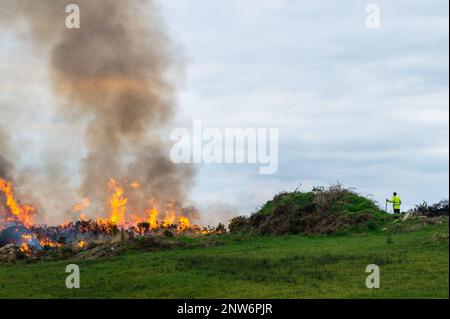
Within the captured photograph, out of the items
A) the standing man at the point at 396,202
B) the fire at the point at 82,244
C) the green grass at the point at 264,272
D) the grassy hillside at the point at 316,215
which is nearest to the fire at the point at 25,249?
the fire at the point at 82,244

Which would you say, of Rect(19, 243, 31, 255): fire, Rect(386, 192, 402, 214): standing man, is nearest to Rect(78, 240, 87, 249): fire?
Rect(19, 243, 31, 255): fire

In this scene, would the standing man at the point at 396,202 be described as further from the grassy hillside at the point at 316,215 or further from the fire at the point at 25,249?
the fire at the point at 25,249

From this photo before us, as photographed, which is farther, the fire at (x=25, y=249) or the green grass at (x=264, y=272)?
the fire at (x=25, y=249)

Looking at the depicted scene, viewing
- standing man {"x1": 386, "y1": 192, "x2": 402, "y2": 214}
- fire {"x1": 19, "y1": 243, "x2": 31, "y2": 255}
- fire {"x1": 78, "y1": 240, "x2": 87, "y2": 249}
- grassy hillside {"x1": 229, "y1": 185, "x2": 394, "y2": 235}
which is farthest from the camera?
standing man {"x1": 386, "y1": 192, "x2": 402, "y2": 214}

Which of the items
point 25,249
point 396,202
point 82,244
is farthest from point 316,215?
point 25,249

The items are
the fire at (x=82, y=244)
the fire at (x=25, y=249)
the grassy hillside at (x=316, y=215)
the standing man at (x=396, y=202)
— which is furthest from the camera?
the standing man at (x=396, y=202)

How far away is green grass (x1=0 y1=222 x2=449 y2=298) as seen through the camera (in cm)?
2912

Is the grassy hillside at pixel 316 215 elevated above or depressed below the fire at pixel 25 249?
above

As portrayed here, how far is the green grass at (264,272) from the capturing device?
29.1 metres

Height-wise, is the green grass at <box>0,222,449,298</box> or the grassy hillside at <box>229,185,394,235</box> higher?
the grassy hillside at <box>229,185,394,235</box>

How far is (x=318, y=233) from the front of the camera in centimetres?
5244

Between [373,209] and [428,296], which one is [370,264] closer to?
[428,296]

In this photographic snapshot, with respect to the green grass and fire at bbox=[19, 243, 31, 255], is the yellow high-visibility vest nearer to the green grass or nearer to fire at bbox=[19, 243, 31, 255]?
the green grass
